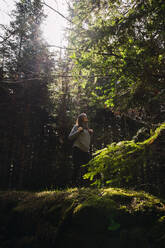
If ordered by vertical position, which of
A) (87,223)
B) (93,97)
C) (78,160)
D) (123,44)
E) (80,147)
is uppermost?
(123,44)

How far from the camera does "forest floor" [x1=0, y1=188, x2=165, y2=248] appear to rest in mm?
1873

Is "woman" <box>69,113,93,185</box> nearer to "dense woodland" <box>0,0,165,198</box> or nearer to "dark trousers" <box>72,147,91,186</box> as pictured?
"dark trousers" <box>72,147,91,186</box>

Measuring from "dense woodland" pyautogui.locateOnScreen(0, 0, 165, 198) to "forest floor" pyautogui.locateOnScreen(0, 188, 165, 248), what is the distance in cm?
34

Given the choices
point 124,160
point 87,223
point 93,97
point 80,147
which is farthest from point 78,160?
point 124,160

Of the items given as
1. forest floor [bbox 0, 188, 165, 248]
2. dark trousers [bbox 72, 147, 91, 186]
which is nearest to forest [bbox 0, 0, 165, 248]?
forest floor [bbox 0, 188, 165, 248]

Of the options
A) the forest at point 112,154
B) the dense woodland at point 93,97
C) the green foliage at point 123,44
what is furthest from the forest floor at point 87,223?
the green foliage at point 123,44

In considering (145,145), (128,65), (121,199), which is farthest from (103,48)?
(121,199)

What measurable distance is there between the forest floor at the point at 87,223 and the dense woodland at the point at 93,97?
341 mm

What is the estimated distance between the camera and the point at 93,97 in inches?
118

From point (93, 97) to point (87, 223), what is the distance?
184 centimetres

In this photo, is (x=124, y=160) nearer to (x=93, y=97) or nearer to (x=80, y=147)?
(x=93, y=97)

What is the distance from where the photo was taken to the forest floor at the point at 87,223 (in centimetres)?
187

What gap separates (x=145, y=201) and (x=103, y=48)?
83.4 inches

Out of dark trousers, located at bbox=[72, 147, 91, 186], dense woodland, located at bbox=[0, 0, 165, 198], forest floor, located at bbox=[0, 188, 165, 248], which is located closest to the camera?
forest floor, located at bbox=[0, 188, 165, 248]
